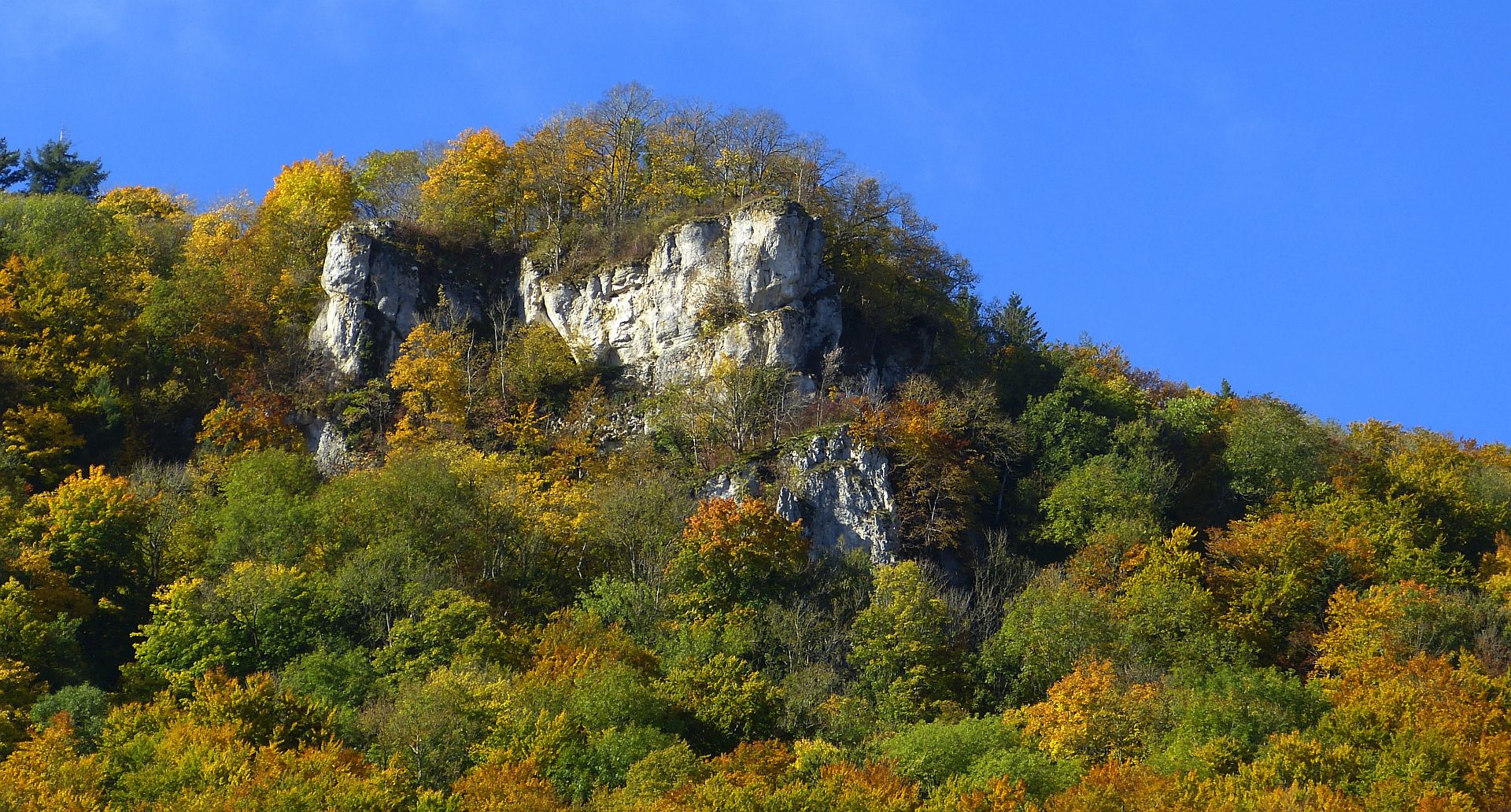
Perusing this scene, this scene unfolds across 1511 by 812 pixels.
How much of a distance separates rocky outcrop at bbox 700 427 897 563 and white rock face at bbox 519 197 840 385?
5.05 meters

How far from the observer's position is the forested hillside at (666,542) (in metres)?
42.6

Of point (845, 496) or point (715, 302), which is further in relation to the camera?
point (715, 302)

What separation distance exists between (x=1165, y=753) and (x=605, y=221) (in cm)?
3295

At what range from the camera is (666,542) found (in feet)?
179

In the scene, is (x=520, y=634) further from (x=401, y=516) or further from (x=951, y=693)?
(x=951, y=693)

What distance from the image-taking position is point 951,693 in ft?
165

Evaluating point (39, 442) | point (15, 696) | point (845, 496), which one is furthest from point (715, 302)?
point (15, 696)

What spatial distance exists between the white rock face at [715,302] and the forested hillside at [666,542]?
1.48 ft

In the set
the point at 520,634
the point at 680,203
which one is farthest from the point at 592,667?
the point at 680,203

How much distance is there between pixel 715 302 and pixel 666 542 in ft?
37.7

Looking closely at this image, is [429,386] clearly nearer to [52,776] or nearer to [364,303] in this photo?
[364,303]

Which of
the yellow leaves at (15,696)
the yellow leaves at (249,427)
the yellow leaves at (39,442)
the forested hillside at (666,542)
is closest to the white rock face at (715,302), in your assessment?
the forested hillside at (666,542)

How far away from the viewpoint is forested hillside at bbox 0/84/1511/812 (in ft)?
140

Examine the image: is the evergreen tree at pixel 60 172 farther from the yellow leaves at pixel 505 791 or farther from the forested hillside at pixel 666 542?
the yellow leaves at pixel 505 791
